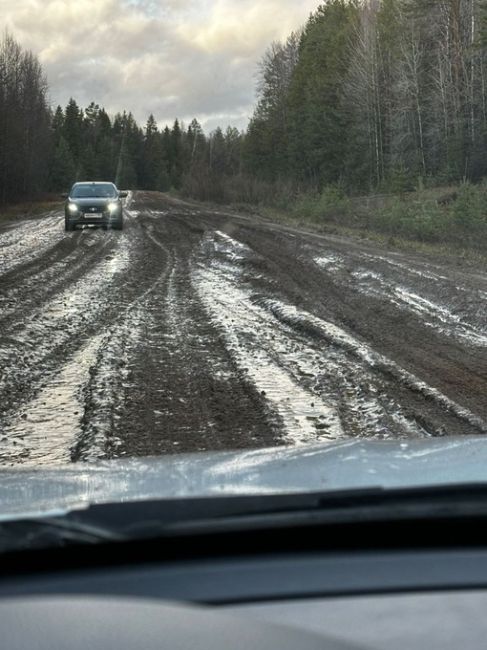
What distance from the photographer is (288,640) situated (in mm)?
1279

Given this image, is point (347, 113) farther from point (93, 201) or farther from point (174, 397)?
point (174, 397)

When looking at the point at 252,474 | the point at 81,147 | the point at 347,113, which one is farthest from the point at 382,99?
the point at 81,147

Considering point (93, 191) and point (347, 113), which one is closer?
point (93, 191)

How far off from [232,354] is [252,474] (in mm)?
5261

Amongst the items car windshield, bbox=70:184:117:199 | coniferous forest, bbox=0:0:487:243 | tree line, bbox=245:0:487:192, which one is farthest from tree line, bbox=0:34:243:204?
car windshield, bbox=70:184:117:199

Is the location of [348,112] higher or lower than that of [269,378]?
higher

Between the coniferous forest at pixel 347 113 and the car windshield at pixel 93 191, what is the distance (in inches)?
387

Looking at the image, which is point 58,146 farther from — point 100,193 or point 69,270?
point 69,270

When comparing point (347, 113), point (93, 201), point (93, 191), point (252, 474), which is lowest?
point (252, 474)

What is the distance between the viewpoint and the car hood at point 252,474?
6.30 ft

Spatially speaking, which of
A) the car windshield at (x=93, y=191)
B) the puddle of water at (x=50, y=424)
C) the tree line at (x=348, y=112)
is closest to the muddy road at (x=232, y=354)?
the puddle of water at (x=50, y=424)

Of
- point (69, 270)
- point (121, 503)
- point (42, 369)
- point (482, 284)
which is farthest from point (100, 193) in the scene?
point (121, 503)

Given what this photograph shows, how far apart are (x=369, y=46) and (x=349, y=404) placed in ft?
189

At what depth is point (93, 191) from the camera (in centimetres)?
2331
